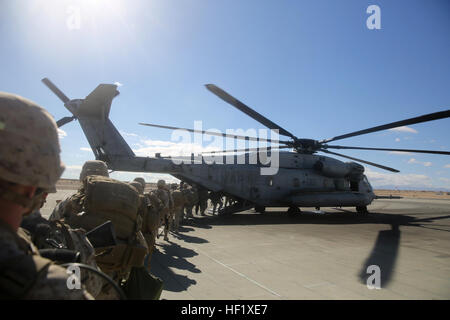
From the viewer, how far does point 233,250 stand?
21.4ft

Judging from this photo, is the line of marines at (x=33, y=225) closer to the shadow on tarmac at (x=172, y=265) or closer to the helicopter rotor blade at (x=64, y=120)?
the shadow on tarmac at (x=172, y=265)

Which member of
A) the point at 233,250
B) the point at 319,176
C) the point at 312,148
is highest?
the point at 312,148

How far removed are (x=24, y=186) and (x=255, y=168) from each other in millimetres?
13190

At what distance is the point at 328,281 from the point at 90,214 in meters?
3.74

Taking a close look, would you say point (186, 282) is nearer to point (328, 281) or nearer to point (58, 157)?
point (328, 281)

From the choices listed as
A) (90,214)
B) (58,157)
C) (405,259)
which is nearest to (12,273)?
(58,157)

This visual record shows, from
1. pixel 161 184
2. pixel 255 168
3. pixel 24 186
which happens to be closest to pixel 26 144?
pixel 24 186

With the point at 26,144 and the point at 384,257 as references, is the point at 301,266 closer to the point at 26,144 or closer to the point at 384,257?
the point at 384,257

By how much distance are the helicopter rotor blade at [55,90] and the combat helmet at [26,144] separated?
1160cm

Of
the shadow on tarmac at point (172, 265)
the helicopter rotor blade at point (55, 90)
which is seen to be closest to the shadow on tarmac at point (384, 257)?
the shadow on tarmac at point (172, 265)

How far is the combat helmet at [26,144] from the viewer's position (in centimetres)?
106

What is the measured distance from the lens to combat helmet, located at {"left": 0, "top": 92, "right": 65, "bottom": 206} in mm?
1060

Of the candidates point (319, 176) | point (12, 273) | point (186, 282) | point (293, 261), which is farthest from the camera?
point (319, 176)
